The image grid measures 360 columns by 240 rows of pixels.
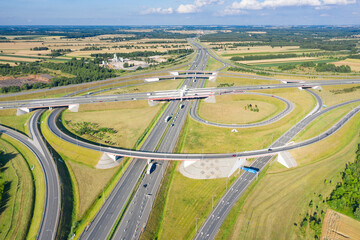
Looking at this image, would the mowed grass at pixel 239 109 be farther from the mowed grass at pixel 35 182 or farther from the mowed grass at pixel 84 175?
the mowed grass at pixel 35 182

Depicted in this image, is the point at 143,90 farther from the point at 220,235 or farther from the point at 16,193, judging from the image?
the point at 220,235

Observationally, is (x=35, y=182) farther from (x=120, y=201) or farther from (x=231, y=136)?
(x=231, y=136)

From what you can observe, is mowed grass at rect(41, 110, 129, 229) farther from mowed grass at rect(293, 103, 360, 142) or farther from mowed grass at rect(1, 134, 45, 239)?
mowed grass at rect(293, 103, 360, 142)

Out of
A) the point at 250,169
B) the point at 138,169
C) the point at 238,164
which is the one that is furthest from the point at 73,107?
the point at 250,169

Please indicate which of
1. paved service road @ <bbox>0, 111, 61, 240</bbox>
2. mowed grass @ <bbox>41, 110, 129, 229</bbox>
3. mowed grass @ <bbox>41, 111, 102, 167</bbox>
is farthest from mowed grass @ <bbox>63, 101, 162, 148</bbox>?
paved service road @ <bbox>0, 111, 61, 240</bbox>

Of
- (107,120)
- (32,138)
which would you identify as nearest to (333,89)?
(107,120)
